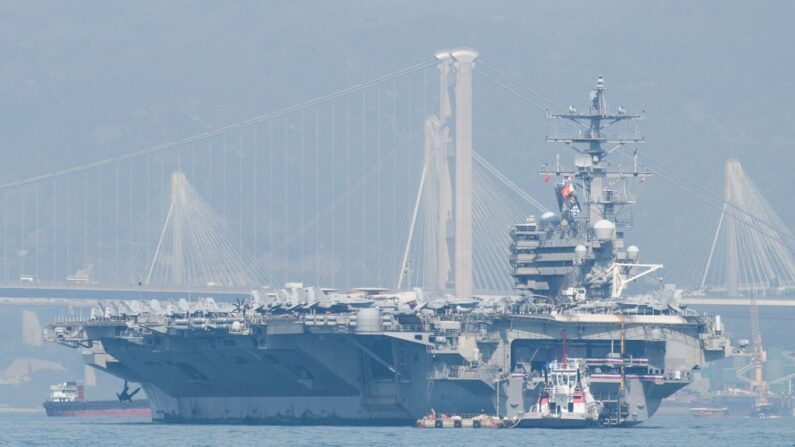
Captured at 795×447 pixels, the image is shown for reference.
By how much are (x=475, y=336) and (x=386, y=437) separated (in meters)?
3.82

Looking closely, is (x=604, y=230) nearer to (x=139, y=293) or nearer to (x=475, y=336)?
(x=475, y=336)

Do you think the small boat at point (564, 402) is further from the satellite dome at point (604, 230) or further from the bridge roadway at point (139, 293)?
the bridge roadway at point (139, 293)

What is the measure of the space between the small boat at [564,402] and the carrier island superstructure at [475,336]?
486 millimetres

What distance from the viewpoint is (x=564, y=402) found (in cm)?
5472

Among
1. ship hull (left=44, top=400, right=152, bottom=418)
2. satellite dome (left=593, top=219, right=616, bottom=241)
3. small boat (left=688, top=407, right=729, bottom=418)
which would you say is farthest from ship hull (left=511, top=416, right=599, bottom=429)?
small boat (left=688, top=407, right=729, bottom=418)

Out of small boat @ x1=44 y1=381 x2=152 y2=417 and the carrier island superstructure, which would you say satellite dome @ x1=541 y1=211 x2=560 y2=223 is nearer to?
the carrier island superstructure

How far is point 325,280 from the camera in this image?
139750 millimetres

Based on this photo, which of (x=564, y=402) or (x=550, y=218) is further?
(x=550, y=218)

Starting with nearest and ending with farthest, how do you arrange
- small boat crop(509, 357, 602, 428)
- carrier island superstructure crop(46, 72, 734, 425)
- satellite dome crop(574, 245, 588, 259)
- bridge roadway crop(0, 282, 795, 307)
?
1. small boat crop(509, 357, 602, 428)
2. carrier island superstructure crop(46, 72, 734, 425)
3. satellite dome crop(574, 245, 588, 259)
4. bridge roadway crop(0, 282, 795, 307)

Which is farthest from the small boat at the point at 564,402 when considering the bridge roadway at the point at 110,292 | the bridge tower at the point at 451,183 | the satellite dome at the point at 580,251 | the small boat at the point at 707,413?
the small boat at the point at 707,413

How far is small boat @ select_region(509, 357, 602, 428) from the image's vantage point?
5431 centimetres

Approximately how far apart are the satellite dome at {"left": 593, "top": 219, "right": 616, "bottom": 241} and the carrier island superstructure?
0.03 m

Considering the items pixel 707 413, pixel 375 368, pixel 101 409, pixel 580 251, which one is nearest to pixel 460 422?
pixel 375 368

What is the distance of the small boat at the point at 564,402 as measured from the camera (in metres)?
54.3
